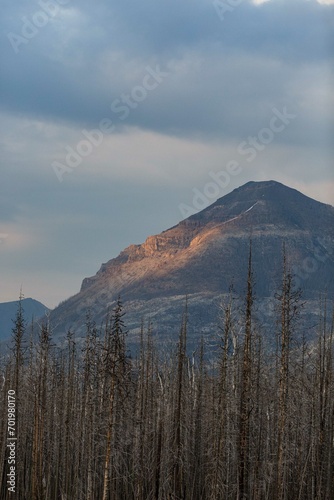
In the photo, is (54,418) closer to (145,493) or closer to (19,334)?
(145,493)

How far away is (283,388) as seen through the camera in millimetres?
35469

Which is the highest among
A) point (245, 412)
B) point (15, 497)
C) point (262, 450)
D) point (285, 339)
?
point (285, 339)

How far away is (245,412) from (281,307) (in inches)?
215

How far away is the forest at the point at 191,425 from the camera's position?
121 ft

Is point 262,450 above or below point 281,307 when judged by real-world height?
below

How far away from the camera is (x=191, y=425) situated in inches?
2485

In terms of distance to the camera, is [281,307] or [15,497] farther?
[15,497]

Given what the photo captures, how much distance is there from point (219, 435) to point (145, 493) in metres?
21.3

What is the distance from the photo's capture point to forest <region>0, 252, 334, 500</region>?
3697 centimetres

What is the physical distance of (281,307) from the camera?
37188 millimetres

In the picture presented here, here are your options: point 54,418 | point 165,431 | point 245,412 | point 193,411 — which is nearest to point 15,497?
point 54,418

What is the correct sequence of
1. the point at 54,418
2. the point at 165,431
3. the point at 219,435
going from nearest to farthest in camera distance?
the point at 219,435 < the point at 165,431 < the point at 54,418

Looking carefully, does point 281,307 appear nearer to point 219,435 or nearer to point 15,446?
point 219,435

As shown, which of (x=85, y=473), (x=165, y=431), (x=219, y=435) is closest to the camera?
(x=219, y=435)
